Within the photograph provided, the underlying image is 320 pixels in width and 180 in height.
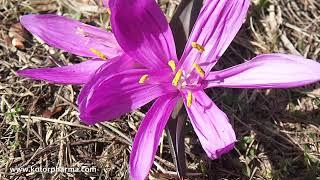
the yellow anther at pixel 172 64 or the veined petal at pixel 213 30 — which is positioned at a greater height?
the veined petal at pixel 213 30

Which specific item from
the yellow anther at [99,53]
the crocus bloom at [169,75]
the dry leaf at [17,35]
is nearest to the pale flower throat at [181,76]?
the crocus bloom at [169,75]

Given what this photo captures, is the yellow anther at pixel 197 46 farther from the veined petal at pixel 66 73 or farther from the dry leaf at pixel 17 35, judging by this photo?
the dry leaf at pixel 17 35

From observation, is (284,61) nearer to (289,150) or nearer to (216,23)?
(216,23)

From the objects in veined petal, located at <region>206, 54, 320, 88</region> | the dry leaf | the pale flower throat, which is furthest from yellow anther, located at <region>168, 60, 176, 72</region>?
the dry leaf

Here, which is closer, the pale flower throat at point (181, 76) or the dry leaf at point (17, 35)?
the pale flower throat at point (181, 76)

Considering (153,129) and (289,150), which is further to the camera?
(289,150)

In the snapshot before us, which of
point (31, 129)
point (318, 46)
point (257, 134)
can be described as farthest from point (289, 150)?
point (31, 129)

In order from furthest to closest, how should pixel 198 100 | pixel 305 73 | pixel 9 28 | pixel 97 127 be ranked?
pixel 9 28
pixel 97 127
pixel 198 100
pixel 305 73
